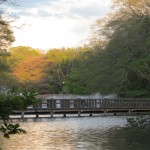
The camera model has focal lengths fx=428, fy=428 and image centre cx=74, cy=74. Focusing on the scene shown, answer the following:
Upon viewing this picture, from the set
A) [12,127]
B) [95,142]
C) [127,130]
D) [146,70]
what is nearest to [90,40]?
[146,70]

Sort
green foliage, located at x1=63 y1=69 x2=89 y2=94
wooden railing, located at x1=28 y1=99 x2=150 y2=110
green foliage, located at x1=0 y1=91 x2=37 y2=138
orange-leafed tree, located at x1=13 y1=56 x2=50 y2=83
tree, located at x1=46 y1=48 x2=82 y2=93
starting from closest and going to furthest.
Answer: green foliage, located at x1=0 y1=91 x2=37 y2=138 → wooden railing, located at x1=28 y1=99 x2=150 y2=110 → green foliage, located at x1=63 y1=69 x2=89 y2=94 → orange-leafed tree, located at x1=13 y1=56 x2=50 y2=83 → tree, located at x1=46 y1=48 x2=82 y2=93

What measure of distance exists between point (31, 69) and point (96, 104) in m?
32.1

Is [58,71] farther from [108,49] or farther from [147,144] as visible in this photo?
[147,144]

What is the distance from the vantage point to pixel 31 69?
68875 millimetres

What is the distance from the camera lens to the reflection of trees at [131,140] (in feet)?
53.9

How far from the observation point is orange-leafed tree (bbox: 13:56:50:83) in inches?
2618

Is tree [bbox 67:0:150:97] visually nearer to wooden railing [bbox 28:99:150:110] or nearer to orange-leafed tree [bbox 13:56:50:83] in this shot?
wooden railing [bbox 28:99:150:110]

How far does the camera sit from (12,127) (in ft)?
18.2

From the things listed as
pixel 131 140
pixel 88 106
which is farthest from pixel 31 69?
pixel 131 140

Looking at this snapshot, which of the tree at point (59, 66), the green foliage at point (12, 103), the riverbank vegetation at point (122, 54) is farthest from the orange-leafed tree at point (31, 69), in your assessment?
the green foliage at point (12, 103)

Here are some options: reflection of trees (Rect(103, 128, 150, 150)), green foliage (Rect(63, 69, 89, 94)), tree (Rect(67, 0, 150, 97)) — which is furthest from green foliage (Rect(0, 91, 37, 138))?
green foliage (Rect(63, 69, 89, 94))

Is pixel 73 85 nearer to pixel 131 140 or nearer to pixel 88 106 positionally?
pixel 88 106

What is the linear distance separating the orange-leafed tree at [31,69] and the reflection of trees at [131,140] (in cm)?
4374

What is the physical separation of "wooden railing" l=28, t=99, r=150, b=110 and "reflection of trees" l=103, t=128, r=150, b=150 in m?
13.5
